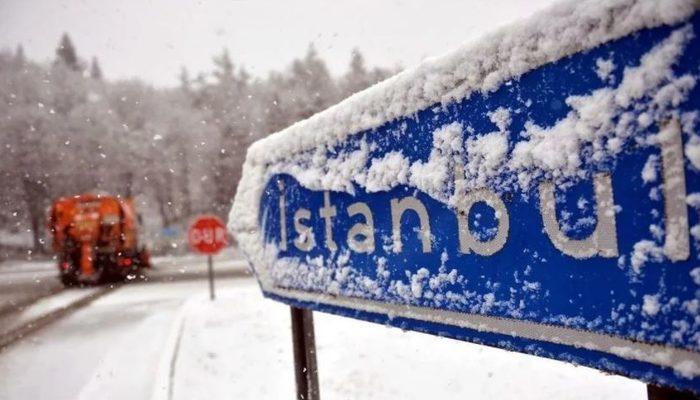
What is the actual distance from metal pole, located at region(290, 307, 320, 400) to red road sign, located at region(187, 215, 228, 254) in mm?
8202

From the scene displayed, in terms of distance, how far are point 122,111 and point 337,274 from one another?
160 feet

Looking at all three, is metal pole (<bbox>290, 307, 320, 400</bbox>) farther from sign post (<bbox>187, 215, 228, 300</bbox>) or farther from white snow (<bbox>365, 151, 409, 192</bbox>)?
sign post (<bbox>187, 215, 228, 300</bbox>)

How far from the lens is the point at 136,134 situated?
4069 centimetres

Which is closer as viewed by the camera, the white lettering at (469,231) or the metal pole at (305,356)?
the white lettering at (469,231)

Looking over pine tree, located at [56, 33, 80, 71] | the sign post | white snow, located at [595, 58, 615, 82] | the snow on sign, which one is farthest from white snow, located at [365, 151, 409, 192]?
pine tree, located at [56, 33, 80, 71]

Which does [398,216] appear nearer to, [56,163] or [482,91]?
[482,91]

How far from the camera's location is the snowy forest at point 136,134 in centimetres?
3425

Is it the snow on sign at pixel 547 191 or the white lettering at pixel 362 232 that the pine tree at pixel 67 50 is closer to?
the white lettering at pixel 362 232

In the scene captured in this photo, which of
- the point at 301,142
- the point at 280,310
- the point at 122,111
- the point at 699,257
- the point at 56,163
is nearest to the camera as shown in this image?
the point at 699,257

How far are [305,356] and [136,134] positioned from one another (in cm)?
4354

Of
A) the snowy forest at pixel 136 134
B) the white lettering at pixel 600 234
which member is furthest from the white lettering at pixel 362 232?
the snowy forest at pixel 136 134

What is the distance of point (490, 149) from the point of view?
847mm

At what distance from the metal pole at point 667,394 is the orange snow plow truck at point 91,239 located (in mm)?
17230

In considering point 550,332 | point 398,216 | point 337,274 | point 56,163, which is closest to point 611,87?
point 550,332
